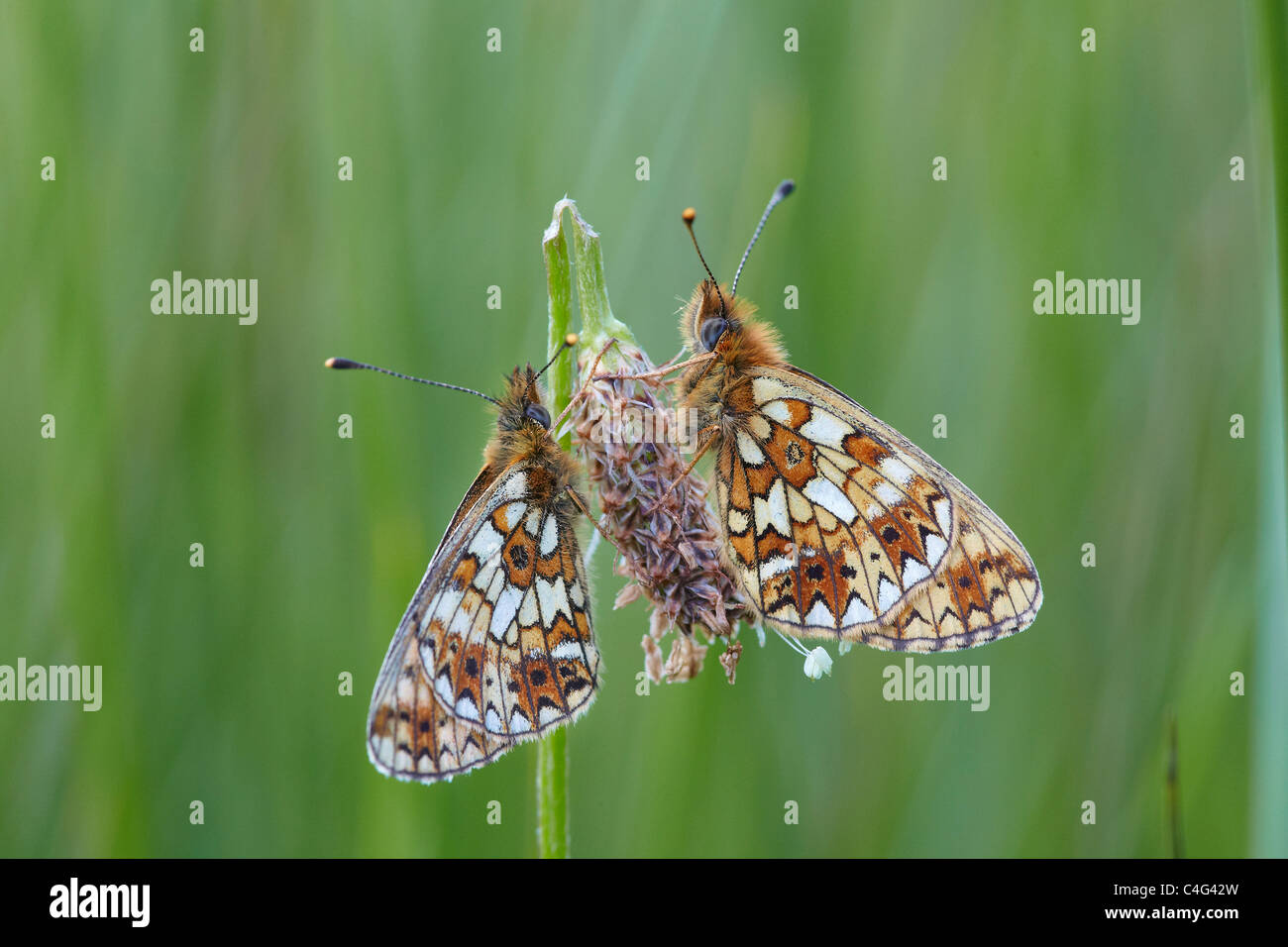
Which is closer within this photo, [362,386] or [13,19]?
[362,386]

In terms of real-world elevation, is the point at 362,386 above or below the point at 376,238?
below

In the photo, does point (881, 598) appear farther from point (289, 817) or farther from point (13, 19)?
point (13, 19)

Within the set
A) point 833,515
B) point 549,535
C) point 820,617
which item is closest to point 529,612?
point 549,535

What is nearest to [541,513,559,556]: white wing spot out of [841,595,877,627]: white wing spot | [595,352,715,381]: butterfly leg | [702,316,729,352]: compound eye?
[595,352,715,381]: butterfly leg

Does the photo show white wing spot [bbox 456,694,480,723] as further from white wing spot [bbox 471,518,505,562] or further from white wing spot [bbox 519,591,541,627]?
white wing spot [bbox 471,518,505,562]

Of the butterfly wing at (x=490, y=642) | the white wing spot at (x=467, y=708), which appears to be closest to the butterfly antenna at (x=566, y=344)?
the butterfly wing at (x=490, y=642)
